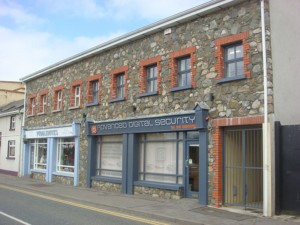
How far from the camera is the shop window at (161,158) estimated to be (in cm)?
1492

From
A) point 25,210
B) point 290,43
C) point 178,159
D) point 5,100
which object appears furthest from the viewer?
point 5,100

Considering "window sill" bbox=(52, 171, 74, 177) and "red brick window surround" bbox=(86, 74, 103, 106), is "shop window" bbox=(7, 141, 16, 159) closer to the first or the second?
"window sill" bbox=(52, 171, 74, 177)

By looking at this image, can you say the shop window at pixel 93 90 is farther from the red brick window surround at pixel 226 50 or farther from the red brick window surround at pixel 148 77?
the red brick window surround at pixel 226 50

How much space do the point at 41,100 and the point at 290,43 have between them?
16687 millimetres

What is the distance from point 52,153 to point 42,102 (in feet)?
12.4

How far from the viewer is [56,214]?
11.1 meters

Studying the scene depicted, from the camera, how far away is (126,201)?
14.0 metres

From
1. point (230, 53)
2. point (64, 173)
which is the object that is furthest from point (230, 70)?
point (64, 173)

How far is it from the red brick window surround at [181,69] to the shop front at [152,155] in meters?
1.23

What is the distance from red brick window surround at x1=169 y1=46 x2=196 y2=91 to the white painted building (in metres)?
15.6

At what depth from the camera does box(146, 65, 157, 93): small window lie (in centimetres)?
1606

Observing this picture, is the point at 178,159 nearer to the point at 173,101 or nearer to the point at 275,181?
Result: the point at 173,101

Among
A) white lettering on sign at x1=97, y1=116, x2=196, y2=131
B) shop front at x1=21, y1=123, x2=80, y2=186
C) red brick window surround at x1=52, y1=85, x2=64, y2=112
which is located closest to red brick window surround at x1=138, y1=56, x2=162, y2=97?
white lettering on sign at x1=97, y1=116, x2=196, y2=131

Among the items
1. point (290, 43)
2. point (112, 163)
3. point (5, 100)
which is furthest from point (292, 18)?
point (5, 100)
